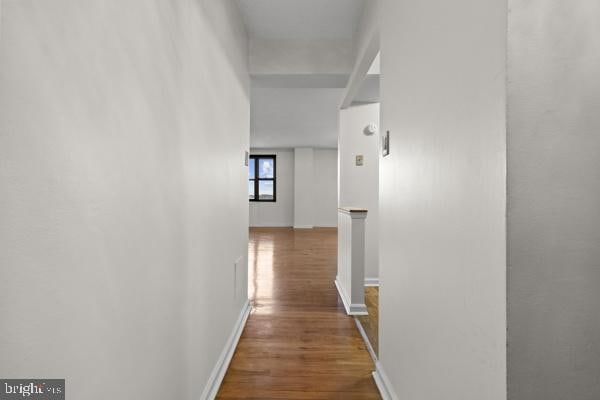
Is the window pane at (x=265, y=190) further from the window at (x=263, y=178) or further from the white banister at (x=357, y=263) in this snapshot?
the white banister at (x=357, y=263)

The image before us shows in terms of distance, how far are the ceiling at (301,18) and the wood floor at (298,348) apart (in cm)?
256

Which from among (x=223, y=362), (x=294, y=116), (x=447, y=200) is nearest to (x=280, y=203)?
(x=294, y=116)

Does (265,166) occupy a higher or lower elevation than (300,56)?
lower

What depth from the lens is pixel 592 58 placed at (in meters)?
0.72

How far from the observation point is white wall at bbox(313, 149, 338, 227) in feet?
35.3

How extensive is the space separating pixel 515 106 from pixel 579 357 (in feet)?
1.92

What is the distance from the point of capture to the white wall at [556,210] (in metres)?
0.71

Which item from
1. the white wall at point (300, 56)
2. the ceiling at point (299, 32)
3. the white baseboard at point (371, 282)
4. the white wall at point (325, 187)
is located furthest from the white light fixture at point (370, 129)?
the white wall at point (325, 187)

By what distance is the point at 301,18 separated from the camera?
267 cm

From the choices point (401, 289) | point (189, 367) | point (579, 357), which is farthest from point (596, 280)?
point (189, 367)

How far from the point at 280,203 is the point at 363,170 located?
717 cm

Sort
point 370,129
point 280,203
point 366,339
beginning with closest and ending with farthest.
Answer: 1. point 366,339
2. point 370,129
3. point 280,203

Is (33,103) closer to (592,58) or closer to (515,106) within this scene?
(515,106)

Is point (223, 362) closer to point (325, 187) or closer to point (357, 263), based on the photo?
point (357, 263)
